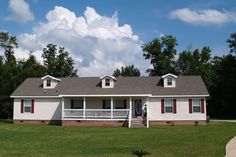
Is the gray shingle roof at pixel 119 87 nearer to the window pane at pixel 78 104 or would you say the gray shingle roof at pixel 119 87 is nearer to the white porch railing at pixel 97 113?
the window pane at pixel 78 104

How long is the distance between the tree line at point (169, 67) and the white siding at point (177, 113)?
17628 millimetres

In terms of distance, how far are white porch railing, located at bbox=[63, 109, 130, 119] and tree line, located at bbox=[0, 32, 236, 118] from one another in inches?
566

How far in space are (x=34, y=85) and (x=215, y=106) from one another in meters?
27.8

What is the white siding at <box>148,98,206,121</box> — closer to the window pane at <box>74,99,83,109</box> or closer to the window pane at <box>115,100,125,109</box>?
the window pane at <box>115,100,125,109</box>

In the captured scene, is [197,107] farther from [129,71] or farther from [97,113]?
[129,71]

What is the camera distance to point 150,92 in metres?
40.8

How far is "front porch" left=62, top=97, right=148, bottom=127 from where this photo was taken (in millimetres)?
39344

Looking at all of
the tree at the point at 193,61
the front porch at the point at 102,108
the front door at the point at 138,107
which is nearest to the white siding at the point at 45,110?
the front porch at the point at 102,108

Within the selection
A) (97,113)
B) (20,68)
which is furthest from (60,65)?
(97,113)

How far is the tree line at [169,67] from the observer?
54812 millimetres

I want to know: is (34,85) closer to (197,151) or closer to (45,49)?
(45,49)

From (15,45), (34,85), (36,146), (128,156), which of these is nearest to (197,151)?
(128,156)

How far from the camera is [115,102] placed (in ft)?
138

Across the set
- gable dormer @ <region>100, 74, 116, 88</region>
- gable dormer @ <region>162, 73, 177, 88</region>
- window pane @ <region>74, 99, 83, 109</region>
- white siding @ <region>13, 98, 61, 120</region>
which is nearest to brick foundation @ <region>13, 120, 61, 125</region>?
white siding @ <region>13, 98, 61, 120</region>
